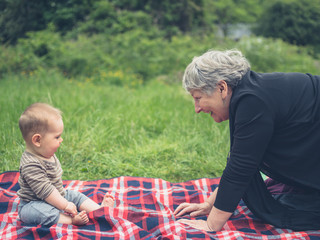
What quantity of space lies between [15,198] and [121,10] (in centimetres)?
994

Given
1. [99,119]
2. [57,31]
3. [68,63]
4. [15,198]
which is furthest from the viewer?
[57,31]

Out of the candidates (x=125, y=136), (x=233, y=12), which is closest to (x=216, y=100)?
(x=125, y=136)

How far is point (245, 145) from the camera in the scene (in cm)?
222

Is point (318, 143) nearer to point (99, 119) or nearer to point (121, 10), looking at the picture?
point (99, 119)

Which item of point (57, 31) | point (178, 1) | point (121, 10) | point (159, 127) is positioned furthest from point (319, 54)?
point (159, 127)

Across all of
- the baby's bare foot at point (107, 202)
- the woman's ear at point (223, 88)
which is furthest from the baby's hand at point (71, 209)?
the woman's ear at point (223, 88)

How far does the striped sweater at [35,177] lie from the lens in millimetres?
2369

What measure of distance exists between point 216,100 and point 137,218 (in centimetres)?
108

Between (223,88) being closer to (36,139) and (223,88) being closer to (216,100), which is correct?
(216,100)

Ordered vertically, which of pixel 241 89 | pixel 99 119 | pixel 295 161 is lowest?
pixel 99 119

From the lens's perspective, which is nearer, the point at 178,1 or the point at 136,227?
the point at 136,227

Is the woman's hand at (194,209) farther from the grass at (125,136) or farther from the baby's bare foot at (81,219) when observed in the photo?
the grass at (125,136)

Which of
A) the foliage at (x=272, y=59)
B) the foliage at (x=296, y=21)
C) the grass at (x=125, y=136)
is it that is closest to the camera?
the grass at (x=125, y=136)

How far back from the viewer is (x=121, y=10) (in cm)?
1183
